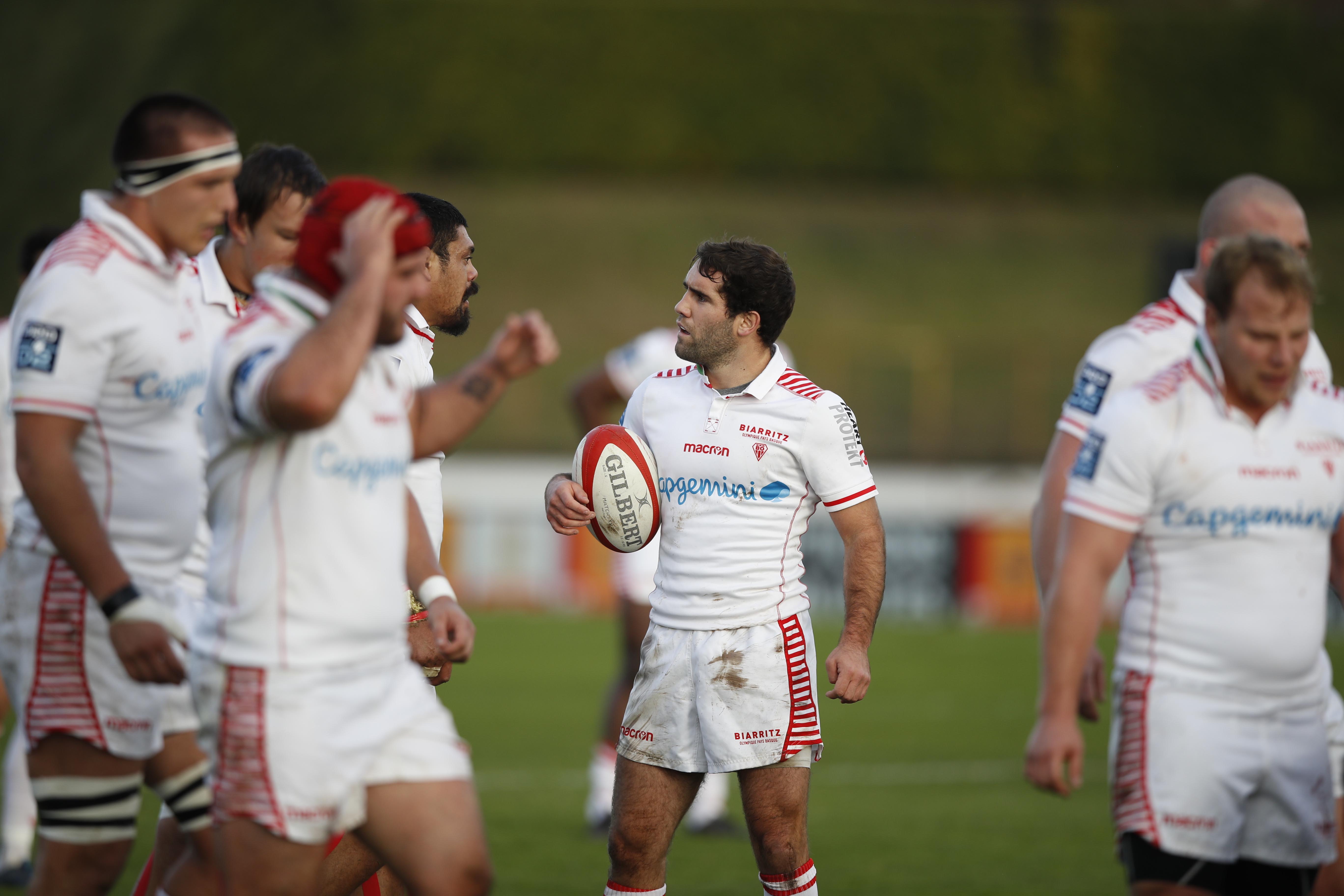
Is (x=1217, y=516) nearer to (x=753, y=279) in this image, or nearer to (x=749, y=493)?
(x=749, y=493)

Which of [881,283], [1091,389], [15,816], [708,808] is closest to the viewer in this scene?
[1091,389]

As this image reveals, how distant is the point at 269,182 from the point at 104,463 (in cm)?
113

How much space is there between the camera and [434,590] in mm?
4152

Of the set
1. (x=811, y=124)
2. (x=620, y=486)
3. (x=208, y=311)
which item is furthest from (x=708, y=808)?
(x=811, y=124)

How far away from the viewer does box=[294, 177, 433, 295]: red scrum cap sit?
3600 millimetres

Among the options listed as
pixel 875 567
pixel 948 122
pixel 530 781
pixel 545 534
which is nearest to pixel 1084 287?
pixel 948 122

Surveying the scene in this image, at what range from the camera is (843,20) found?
146 ft

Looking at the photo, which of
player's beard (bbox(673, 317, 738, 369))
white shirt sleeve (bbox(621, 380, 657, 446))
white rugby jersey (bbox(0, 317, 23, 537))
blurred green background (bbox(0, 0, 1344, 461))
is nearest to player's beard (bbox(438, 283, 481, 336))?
white shirt sleeve (bbox(621, 380, 657, 446))

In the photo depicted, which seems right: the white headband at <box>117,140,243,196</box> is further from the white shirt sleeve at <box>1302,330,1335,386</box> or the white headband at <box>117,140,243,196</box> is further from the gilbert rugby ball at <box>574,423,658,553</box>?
the white shirt sleeve at <box>1302,330,1335,386</box>

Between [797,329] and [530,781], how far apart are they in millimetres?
22638

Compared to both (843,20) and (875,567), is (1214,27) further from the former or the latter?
(875,567)

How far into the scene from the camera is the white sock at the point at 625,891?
488 centimetres

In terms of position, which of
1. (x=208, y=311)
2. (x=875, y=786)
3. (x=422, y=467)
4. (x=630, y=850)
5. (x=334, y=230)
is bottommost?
(x=875, y=786)

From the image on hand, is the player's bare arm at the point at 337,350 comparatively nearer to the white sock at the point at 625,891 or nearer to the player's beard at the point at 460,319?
the player's beard at the point at 460,319
